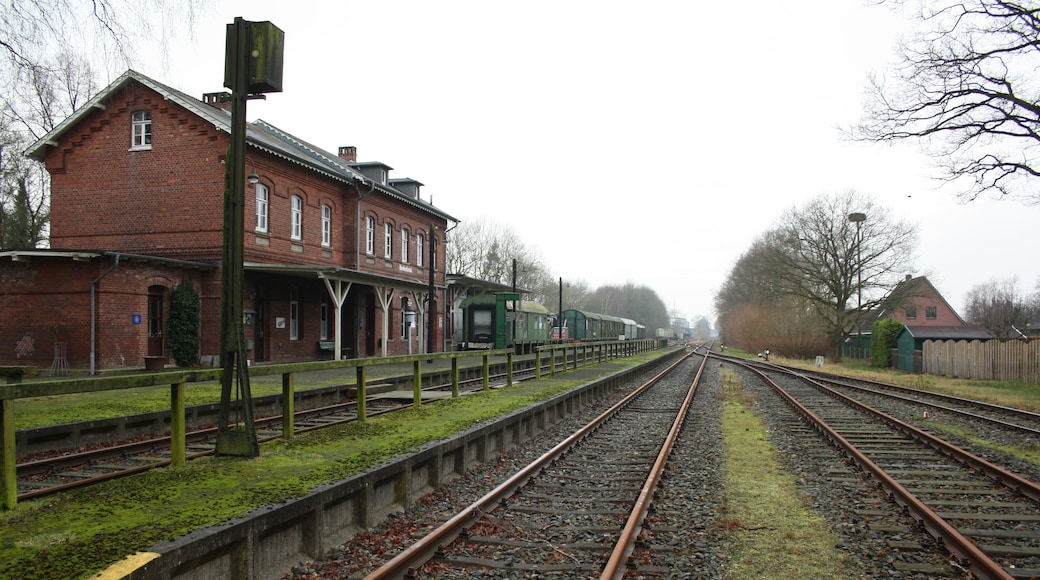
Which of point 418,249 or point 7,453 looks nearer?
point 7,453

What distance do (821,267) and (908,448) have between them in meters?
35.4

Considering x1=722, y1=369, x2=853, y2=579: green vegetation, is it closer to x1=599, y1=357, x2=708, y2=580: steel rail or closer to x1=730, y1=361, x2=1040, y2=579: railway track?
x1=599, y1=357, x2=708, y2=580: steel rail

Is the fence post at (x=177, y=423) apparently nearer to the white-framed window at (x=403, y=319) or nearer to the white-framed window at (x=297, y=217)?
the white-framed window at (x=297, y=217)

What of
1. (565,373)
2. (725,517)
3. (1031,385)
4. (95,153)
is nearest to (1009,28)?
(1031,385)

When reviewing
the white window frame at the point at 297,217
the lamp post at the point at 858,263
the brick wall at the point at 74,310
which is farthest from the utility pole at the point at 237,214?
the lamp post at the point at 858,263

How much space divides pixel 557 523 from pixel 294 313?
21.3m

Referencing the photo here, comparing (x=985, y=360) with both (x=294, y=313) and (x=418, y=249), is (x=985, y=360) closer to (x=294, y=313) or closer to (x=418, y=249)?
(x=418, y=249)

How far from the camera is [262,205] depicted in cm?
2327

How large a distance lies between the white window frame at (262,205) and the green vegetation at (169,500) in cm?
1607

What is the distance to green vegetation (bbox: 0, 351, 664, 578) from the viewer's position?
3.90 meters

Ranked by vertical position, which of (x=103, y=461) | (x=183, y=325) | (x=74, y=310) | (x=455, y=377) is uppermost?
(x=74, y=310)

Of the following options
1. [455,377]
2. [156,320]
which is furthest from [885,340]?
[156,320]

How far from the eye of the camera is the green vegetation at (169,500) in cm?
390

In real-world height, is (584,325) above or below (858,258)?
below
